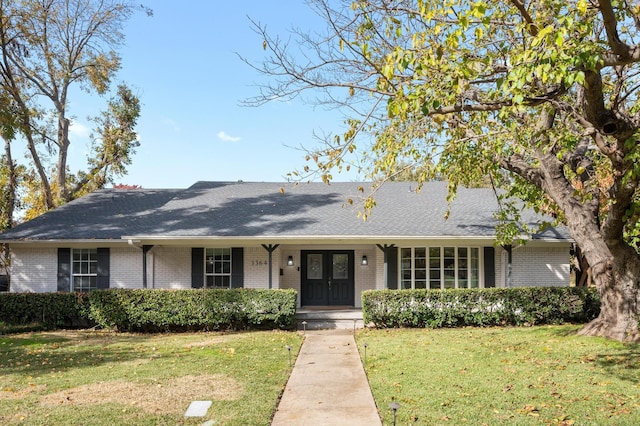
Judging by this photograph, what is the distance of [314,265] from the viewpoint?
663 inches

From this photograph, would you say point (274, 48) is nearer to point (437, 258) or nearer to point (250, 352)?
point (250, 352)

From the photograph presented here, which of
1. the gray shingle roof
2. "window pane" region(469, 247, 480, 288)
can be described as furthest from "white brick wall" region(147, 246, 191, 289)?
"window pane" region(469, 247, 480, 288)

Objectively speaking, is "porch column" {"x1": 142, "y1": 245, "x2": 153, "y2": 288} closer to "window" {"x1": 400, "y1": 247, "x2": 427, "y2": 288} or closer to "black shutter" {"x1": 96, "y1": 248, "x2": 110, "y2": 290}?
"black shutter" {"x1": 96, "y1": 248, "x2": 110, "y2": 290}

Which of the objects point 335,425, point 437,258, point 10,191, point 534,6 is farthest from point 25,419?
point 10,191

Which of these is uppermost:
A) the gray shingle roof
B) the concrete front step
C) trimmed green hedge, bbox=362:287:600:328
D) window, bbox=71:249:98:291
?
the gray shingle roof

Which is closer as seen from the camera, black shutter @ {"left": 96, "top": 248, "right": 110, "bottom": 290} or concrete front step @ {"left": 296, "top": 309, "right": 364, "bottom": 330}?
concrete front step @ {"left": 296, "top": 309, "right": 364, "bottom": 330}

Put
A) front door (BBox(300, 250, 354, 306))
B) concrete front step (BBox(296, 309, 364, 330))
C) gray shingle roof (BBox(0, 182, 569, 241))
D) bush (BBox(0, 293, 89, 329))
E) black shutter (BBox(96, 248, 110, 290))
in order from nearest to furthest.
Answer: concrete front step (BBox(296, 309, 364, 330)) < bush (BBox(0, 293, 89, 329)) < gray shingle roof (BBox(0, 182, 569, 241)) < black shutter (BBox(96, 248, 110, 290)) < front door (BBox(300, 250, 354, 306))

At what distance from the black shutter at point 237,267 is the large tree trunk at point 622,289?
32.5 feet

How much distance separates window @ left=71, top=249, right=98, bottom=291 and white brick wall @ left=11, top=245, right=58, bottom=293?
0.59m

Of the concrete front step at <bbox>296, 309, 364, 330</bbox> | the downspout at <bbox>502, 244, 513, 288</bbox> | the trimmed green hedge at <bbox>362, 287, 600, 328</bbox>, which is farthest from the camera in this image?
the downspout at <bbox>502, 244, 513, 288</bbox>

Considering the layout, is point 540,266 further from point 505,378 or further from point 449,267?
point 505,378

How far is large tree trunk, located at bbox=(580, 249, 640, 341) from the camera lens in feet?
35.1

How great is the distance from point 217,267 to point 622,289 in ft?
37.1

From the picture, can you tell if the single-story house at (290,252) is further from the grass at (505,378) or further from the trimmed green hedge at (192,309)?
the grass at (505,378)
